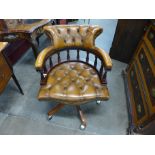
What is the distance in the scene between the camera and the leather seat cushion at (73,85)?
1266 millimetres

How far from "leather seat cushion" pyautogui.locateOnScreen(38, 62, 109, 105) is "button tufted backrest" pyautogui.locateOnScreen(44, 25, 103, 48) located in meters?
0.23

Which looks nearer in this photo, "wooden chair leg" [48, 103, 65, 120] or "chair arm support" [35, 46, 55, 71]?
"chair arm support" [35, 46, 55, 71]

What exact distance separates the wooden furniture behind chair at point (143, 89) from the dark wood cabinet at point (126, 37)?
0.42 m

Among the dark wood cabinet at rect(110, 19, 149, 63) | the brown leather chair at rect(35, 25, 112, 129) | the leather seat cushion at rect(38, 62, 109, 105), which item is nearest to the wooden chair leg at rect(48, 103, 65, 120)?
the brown leather chair at rect(35, 25, 112, 129)

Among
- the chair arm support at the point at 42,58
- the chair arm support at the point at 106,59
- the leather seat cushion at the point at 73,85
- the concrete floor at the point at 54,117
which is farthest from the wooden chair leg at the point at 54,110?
the chair arm support at the point at 106,59

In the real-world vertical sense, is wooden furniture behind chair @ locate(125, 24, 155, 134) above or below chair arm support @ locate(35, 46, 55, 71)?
below

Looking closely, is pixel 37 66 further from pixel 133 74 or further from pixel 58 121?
pixel 133 74

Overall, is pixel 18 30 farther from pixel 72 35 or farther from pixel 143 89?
pixel 143 89

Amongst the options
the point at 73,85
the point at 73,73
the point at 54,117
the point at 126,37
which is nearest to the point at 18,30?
the point at 73,73

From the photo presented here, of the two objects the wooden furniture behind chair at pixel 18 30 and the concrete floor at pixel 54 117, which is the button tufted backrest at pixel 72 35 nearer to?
the wooden furniture behind chair at pixel 18 30

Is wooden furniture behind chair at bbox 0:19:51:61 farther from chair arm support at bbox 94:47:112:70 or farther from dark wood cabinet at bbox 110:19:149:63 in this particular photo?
dark wood cabinet at bbox 110:19:149:63

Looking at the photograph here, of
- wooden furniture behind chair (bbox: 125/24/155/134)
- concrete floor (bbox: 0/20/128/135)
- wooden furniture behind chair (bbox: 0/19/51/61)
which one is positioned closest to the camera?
wooden furniture behind chair (bbox: 125/24/155/134)

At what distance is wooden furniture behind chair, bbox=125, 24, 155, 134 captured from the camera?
1321 millimetres

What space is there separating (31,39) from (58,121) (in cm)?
105
